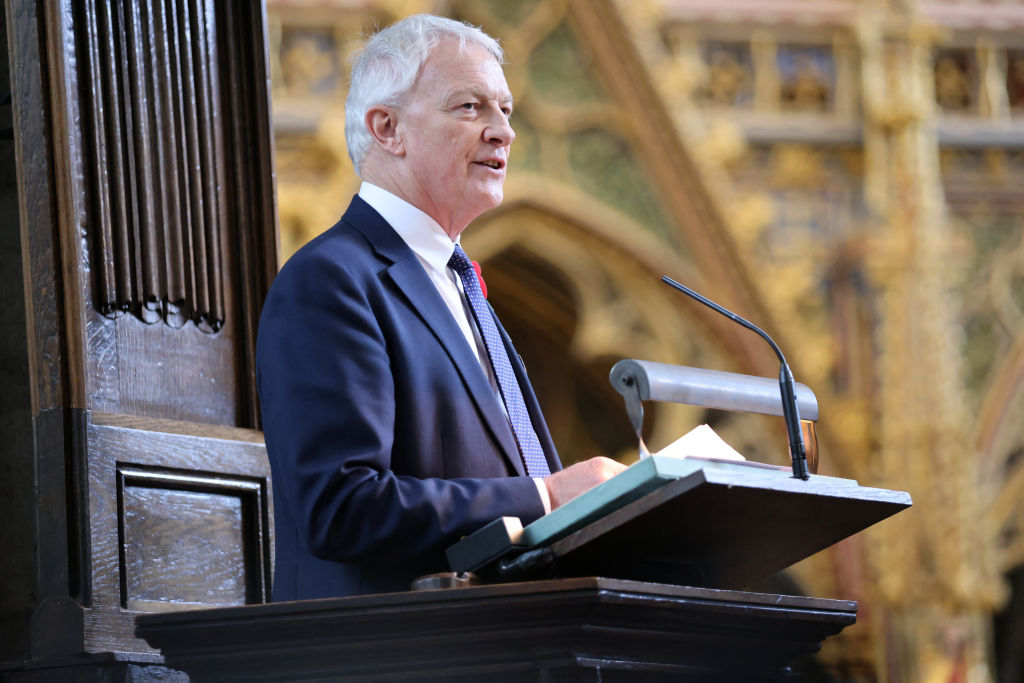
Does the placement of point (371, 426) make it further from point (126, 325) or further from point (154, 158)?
point (154, 158)

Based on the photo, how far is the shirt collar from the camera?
1.71 metres

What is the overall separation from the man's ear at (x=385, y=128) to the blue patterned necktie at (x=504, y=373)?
135 millimetres

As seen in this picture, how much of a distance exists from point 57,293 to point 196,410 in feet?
0.92

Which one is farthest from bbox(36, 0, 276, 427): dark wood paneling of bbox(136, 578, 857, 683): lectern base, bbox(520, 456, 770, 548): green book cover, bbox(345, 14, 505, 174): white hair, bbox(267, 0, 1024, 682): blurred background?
bbox(267, 0, 1024, 682): blurred background

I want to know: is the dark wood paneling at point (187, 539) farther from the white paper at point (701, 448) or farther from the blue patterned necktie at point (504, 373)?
the white paper at point (701, 448)

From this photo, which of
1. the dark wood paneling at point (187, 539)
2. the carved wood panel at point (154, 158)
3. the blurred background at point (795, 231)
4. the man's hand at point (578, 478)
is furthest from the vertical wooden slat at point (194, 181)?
the blurred background at point (795, 231)

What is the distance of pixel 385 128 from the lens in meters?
1.74

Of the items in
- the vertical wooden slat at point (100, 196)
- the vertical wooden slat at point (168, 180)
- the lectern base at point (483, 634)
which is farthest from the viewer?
the vertical wooden slat at point (168, 180)

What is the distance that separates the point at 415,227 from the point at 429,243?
0.02 metres

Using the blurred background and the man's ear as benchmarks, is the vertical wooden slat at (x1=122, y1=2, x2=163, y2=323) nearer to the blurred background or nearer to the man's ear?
the man's ear

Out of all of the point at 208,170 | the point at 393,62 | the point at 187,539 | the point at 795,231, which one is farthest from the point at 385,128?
the point at 795,231

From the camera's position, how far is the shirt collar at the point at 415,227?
171 cm

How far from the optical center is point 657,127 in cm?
580

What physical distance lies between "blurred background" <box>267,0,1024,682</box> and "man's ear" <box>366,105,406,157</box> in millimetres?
3519
